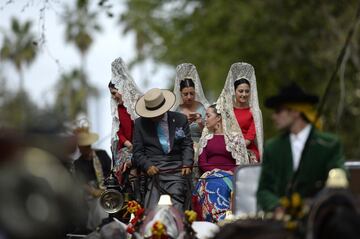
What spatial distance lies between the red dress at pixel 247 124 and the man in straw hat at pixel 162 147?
1.21 m

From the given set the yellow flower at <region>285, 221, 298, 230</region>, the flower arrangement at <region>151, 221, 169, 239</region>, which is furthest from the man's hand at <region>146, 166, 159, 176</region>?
the yellow flower at <region>285, 221, 298, 230</region>

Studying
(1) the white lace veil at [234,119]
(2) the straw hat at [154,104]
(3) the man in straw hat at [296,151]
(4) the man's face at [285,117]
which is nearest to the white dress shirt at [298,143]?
(3) the man in straw hat at [296,151]

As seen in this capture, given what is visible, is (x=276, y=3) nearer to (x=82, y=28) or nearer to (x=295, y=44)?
(x=295, y=44)

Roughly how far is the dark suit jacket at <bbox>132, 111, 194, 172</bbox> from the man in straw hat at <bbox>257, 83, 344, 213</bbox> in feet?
14.4

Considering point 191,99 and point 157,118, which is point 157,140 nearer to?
point 157,118

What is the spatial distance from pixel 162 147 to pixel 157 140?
0.31ft

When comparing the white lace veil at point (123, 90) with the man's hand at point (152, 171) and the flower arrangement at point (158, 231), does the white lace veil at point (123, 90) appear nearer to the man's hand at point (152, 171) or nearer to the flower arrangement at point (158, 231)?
the man's hand at point (152, 171)

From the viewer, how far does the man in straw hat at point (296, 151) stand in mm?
10672

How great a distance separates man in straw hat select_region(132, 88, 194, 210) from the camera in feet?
49.1

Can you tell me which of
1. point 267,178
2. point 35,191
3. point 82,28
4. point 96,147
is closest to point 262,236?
point 267,178

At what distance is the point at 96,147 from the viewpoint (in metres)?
20.2

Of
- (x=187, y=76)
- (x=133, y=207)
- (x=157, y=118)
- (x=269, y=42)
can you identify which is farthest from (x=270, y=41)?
(x=133, y=207)

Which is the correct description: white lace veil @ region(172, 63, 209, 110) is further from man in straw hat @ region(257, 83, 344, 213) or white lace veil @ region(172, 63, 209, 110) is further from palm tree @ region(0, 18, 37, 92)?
palm tree @ region(0, 18, 37, 92)

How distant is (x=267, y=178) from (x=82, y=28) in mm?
74463
